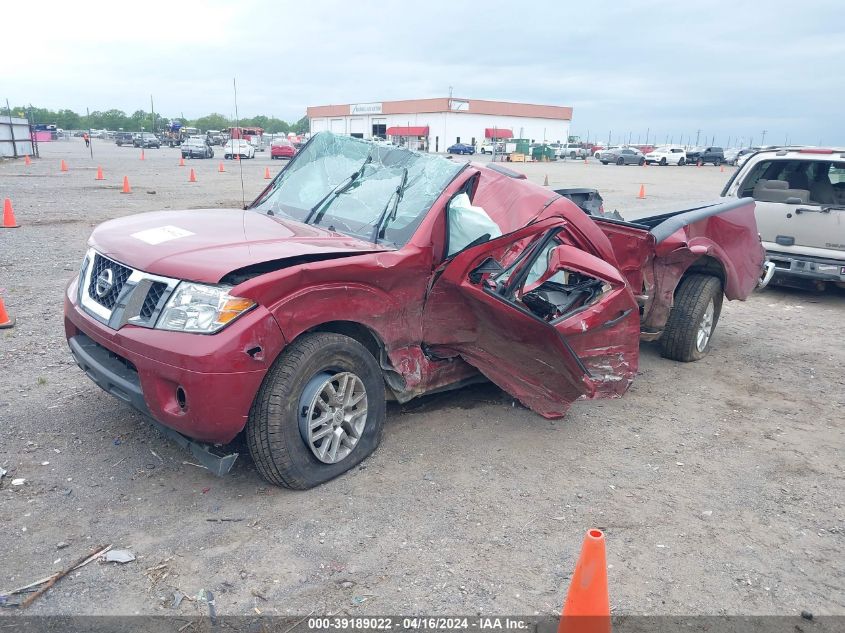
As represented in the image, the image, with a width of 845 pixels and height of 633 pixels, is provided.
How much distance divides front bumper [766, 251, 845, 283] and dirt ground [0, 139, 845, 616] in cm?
330

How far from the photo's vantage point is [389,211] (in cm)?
436

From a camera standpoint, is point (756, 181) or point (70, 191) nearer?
point (756, 181)

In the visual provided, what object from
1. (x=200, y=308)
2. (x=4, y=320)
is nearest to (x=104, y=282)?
(x=200, y=308)

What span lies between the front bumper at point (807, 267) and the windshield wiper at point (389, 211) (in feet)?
20.6

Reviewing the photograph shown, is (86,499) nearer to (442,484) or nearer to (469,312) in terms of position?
(442,484)

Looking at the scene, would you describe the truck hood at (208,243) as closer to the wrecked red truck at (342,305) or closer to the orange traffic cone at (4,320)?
the wrecked red truck at (342,305)

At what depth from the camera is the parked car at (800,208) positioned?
28.0 feet

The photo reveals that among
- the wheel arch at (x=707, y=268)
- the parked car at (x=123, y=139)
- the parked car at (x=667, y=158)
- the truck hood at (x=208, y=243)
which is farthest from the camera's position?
the parked car at (x=123, y=139)

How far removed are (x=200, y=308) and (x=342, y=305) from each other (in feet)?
2.46

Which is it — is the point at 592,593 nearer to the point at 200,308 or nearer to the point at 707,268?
the point at 200,308

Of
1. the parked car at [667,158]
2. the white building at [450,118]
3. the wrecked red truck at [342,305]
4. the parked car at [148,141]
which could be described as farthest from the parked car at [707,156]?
the wrecked red truck at [342,305]

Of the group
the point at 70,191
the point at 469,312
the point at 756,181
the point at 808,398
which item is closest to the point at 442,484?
the point at 469,312

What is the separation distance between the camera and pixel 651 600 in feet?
9.71

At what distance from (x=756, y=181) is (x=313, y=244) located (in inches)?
307
